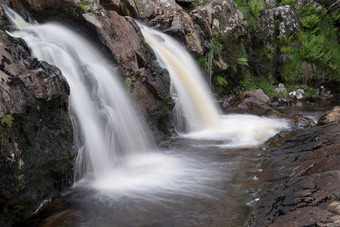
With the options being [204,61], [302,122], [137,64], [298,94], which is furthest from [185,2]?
[302,122]

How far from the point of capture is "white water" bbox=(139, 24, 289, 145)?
21.4ft

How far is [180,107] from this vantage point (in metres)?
7.07

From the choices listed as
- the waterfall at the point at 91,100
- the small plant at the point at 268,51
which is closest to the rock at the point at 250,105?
the small plant at the point at 268,51

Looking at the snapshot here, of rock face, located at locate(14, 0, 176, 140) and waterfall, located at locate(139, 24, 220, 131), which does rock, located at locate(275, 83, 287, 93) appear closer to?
waterfall, located at locate(139, 24, 220, 131)

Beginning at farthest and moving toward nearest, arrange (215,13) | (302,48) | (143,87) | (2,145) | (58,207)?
→ (302,48) → (215,13) → (143,87) → (58,207) → (2,145)

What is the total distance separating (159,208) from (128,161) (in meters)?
1.65

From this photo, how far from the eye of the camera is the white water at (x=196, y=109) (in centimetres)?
652

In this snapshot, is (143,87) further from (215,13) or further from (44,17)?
(215,13)

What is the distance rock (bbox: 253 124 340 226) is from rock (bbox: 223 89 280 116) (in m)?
3.71

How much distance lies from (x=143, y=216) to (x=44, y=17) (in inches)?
191

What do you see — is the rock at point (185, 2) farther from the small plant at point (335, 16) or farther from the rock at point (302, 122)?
the small plant at point (335, 16)

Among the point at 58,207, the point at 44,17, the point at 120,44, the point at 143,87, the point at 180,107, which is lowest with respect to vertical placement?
the point at 58,207

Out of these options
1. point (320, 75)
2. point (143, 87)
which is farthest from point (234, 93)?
point (143, 87)

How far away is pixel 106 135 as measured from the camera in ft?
15.3
